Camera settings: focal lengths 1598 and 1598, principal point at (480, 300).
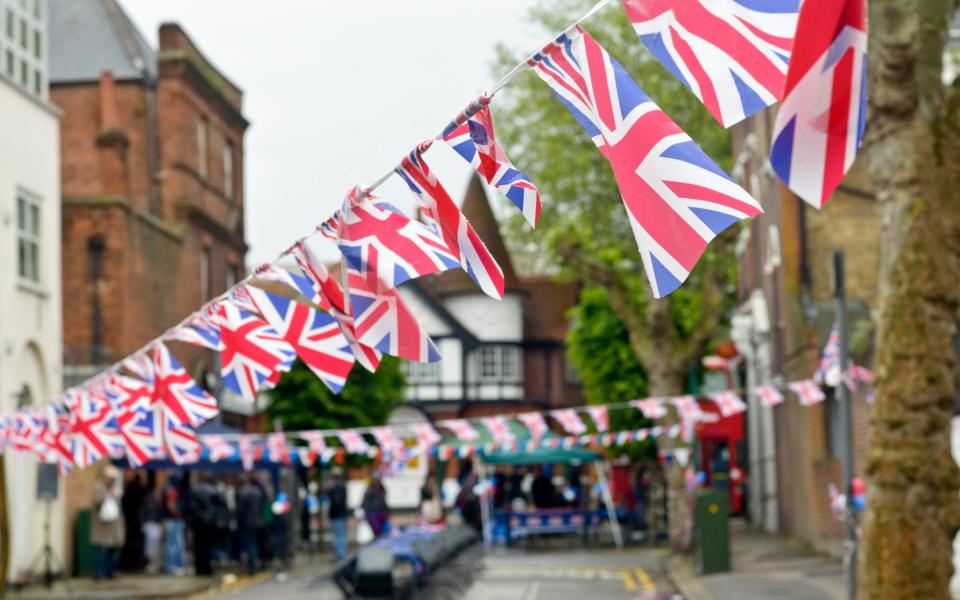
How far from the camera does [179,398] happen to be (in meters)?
11.3

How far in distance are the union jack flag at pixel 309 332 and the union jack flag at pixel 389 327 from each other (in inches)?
67.2

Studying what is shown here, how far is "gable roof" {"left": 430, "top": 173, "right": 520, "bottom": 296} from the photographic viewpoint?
212 ft

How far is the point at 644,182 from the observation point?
4793mm

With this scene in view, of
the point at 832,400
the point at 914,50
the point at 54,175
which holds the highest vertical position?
the point at 54,175

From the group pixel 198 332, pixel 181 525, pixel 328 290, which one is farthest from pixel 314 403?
pixel 328 290

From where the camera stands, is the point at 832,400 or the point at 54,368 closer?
the point at 832,400

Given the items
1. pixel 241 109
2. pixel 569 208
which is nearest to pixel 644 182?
pixel 569 208

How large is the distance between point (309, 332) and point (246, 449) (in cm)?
1773

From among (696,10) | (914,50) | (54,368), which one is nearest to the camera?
(696,10)

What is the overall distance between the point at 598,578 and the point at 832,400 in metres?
4.96

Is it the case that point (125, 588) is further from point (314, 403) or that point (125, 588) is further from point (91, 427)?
point (314, 403)

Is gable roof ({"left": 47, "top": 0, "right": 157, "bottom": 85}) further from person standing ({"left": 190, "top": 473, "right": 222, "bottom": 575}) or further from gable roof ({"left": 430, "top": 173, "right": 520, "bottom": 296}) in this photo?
gable roof ({"left": 430, "top": 173, "right": 520, "bottom": 296})

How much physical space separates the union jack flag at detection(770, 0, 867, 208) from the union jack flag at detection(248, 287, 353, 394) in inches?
172

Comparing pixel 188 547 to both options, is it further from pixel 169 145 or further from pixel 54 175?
pixel 169 145
